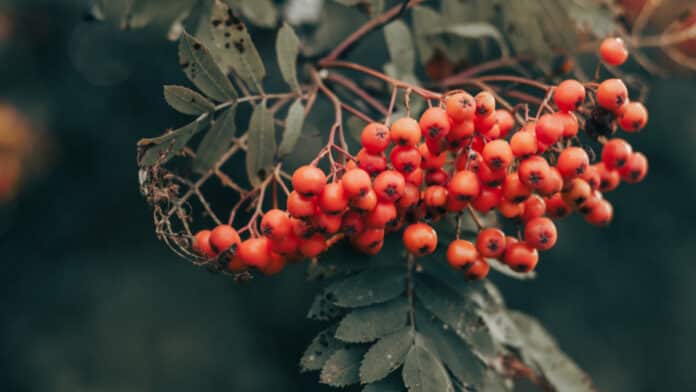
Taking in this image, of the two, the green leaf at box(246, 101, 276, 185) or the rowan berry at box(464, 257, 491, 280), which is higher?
the green leaf at box(246, 101, 276, 185)

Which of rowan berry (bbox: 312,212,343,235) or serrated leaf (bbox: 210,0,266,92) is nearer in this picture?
rowan berry (bbox: 312,212,343,235)

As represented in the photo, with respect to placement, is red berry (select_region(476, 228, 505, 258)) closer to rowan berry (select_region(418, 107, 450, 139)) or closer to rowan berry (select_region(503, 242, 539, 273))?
rowan berry (select_region(503, 242, 539, 273))

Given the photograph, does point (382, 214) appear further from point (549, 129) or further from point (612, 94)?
point (612, 94)

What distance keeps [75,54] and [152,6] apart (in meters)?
1.83

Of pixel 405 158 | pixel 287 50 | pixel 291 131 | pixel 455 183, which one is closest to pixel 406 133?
pixel 405 158

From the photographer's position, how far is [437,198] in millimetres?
1408

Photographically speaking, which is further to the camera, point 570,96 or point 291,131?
point 291,131

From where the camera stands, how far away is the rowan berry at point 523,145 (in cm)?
134

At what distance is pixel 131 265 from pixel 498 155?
2.83m

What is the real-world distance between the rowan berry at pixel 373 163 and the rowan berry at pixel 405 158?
25 millimetres

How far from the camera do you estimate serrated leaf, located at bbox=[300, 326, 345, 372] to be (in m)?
1.47

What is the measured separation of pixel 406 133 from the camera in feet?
4.26

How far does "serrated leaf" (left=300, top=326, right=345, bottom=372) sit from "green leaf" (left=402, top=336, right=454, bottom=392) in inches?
7.0

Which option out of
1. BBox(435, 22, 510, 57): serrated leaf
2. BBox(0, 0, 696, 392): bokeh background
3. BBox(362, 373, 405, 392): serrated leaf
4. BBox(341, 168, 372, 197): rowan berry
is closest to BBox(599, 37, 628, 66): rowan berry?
BBox(435, 22, 510, 57): serrated leaf
